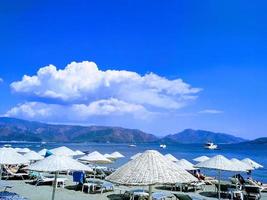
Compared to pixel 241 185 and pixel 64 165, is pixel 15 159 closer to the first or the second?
pixel 64 165

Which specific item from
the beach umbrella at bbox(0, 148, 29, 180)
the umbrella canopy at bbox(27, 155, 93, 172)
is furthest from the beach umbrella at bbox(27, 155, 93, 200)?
the beach umbrella at bbox(0, 148, 29, 180)

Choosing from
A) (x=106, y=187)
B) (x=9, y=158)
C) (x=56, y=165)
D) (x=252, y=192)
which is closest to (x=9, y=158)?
(x=9, y=158)

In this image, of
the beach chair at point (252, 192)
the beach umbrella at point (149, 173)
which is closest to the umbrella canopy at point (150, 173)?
the beach umbrella at point (149, 173)

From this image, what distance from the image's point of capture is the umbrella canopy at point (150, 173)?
6832mm

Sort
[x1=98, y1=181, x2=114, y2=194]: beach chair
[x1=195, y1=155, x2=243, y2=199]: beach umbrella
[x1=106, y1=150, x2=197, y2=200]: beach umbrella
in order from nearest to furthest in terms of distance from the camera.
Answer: [x1=106, y1=150, x2=197, y2=200]: beach umbrella < [x1=195, y1=155, x2=243, y2=199]: beach umbrella < [x1=98, y1=181, x2=114, y2=194]: beach chair

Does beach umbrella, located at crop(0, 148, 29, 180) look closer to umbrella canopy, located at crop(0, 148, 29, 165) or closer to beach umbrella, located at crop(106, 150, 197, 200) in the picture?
umbrella canopy, located at crop(0, 148, 29, 165)

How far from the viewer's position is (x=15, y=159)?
12.8 meters

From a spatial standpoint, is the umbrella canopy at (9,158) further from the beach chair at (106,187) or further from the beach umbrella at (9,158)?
the beach chair at (106,187)

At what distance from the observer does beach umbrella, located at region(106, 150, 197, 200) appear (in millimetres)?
6824

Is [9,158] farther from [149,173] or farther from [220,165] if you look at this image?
[220,165]

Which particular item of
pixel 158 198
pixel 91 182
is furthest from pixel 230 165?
pixel 91 182

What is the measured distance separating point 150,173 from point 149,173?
0.02m

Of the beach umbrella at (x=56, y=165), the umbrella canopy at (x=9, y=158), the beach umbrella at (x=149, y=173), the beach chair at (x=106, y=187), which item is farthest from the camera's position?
the beach chair at (x=106, y=187)

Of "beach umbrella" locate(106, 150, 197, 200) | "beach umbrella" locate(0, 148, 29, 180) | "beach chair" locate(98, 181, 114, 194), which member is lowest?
"beach chair" locate(98, 181, 114, 194)
